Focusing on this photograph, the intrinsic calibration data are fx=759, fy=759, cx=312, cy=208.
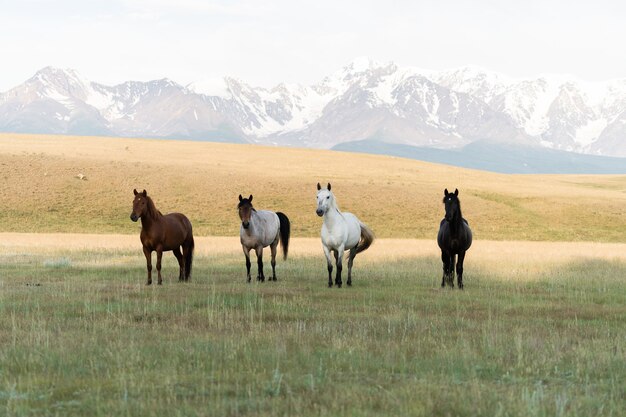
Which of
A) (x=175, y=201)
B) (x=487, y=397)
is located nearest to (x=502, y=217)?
(x=175, y=201)

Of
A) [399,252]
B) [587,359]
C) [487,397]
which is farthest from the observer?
[399,252]

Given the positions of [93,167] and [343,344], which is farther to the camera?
[93,167]

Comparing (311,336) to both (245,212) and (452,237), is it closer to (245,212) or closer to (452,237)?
(452,237)

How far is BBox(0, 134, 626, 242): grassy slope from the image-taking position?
57531 mm

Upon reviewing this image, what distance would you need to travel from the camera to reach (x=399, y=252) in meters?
34.4

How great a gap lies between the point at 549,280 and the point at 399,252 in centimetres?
1269

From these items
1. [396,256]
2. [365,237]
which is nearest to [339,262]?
[365,237]

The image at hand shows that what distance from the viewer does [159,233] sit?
20031 mm

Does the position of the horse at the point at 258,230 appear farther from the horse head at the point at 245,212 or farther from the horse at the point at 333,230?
the horse at the point at 333,230

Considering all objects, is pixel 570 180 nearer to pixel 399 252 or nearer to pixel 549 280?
pixel 399 252

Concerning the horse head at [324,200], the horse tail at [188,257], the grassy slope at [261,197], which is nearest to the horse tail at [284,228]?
the horse tail at [188,257]

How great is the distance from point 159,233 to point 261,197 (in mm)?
47750

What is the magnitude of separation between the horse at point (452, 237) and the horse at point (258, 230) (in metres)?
4.78

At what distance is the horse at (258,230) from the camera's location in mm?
21078
